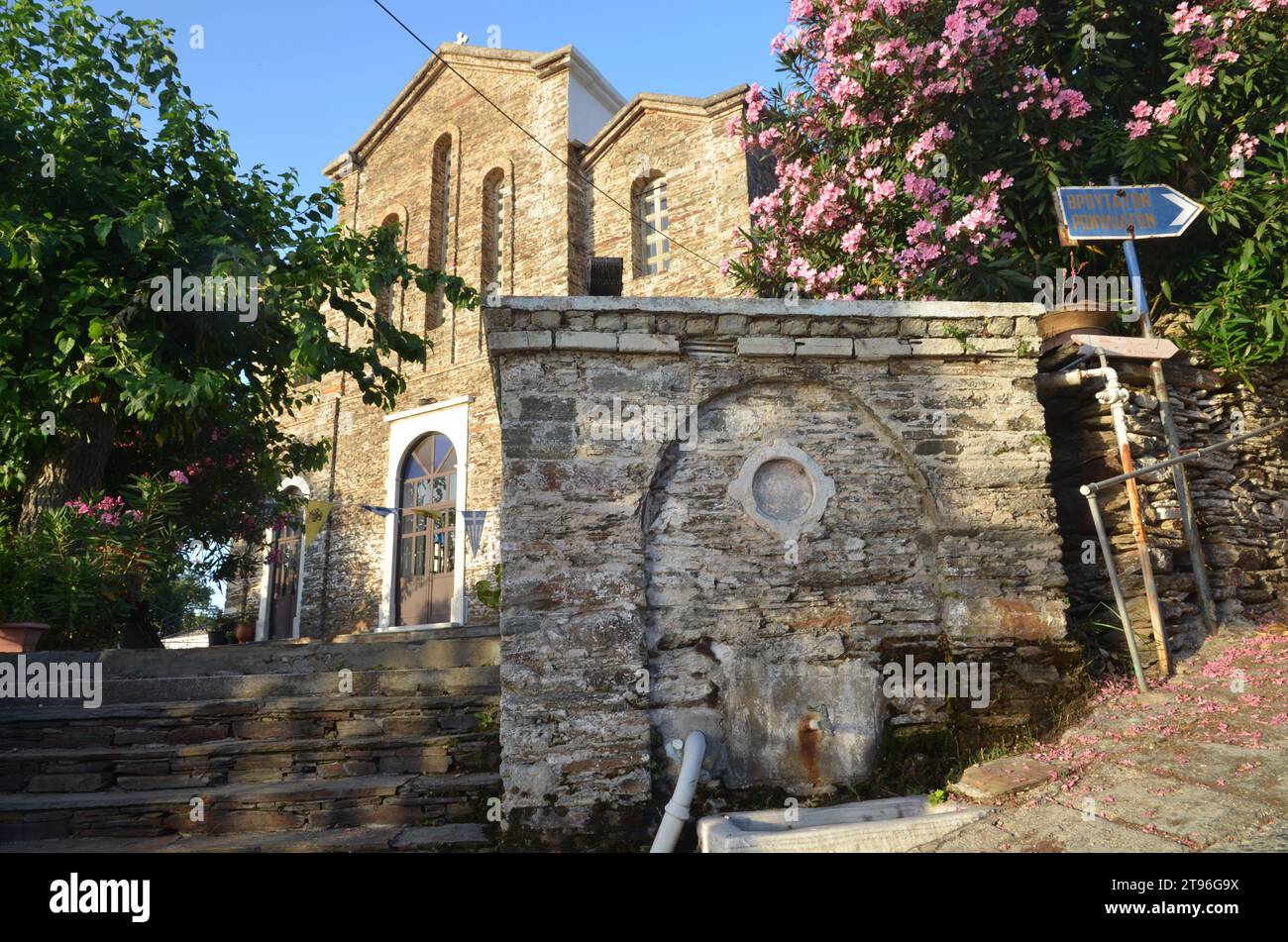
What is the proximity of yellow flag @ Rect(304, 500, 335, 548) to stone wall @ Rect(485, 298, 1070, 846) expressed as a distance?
966 cm

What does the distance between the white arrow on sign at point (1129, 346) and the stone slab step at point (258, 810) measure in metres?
5.10

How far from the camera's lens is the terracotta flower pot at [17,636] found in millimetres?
6046

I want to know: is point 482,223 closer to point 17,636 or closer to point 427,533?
point 427,533

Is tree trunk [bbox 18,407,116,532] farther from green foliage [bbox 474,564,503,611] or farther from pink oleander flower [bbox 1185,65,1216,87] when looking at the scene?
pink oleander flower [bbox 1185,65,1216,87]

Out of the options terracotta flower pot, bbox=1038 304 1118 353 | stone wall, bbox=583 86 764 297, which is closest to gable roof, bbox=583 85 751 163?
stone wall, bbox=583 86 764 297

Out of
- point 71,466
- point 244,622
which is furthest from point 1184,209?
point 244,622

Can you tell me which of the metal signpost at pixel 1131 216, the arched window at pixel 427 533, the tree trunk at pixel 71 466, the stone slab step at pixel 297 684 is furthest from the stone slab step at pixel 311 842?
the arched window at pixel 427 533

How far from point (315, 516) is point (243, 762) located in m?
8.75

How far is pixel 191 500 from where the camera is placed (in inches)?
380

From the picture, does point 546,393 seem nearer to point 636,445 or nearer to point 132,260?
point 636,445

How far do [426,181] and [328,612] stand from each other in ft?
27.5

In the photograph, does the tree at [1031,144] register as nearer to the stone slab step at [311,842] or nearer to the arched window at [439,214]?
the stone slab step at [311,842]

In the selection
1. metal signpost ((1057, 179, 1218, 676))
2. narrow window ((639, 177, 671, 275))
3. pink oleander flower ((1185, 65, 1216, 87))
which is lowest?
metal signpost ((1057, 179, 1218, 676))

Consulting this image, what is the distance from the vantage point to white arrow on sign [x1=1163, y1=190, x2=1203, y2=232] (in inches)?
255
